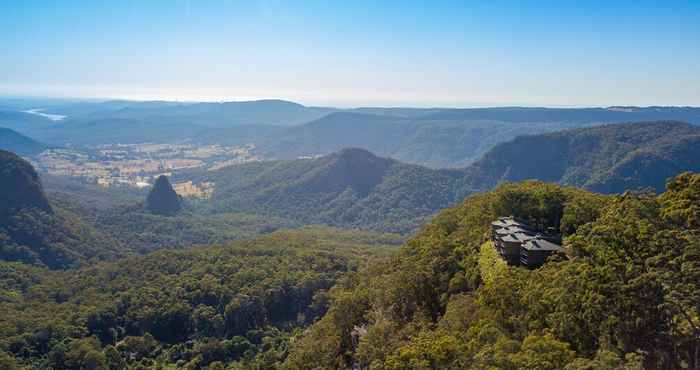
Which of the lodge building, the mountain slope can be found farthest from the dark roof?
the mountain slope

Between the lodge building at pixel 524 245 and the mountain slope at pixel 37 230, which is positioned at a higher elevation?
the lodge building at pixel 524 245

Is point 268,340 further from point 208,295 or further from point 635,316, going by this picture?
point 635,316

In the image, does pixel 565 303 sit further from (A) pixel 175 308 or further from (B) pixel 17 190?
(B) pixel 17 190

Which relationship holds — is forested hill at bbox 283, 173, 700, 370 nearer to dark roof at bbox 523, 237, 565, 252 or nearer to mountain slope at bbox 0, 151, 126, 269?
dark roof at bbox 523, 237, 565, 252

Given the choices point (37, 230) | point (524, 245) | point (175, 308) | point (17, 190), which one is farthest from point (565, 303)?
point (17, 190)

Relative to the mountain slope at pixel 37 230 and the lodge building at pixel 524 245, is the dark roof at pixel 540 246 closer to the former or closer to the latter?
the lodge building at pixel 524 245

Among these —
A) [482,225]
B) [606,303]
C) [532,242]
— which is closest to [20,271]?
[482,225]

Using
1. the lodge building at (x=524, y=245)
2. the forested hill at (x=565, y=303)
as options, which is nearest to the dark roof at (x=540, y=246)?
the lodge building at (x=524, y=245)
